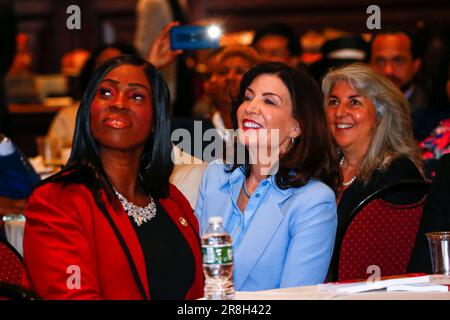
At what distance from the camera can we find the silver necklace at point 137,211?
2.53m

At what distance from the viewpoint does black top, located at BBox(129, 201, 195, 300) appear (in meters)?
2.45

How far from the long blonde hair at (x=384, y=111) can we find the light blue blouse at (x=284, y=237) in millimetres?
839

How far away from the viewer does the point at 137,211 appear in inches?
101

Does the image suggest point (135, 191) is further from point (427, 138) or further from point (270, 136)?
point (427, 138)

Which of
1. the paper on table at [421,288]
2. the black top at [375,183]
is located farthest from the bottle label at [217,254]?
the black top at [375,183]

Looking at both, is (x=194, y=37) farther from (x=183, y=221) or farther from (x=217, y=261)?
(x=217, y=261)

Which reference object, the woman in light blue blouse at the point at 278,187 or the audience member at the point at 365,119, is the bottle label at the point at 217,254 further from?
the audience member at the point at 365,119

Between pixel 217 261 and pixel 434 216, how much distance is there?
923 millimetres

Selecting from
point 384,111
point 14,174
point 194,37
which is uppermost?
point 194,37

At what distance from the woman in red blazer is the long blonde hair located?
1098 mm

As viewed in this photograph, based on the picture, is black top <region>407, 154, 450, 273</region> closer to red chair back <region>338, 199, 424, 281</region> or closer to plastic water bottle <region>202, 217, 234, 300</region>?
red chair back <region>338, 199, 424, 281</region>

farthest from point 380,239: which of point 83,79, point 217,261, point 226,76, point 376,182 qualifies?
point 83,79
